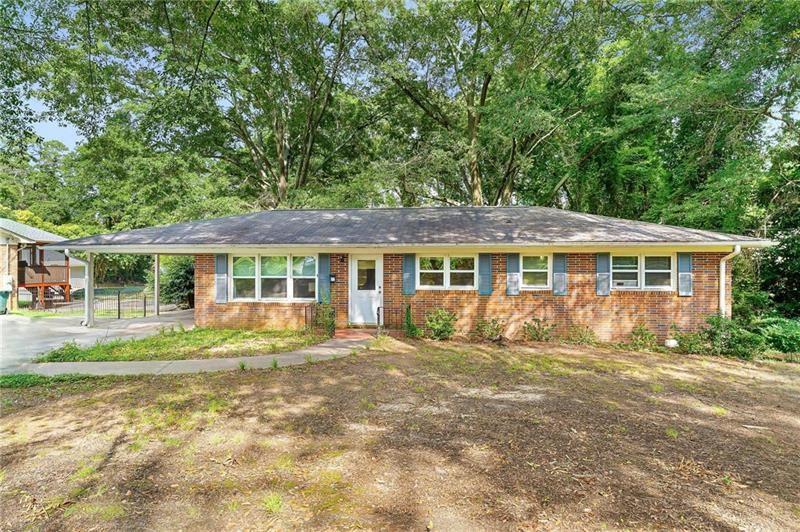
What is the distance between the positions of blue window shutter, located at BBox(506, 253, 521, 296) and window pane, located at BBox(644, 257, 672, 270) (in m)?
3.40

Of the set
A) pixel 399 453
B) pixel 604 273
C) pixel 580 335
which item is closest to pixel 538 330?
pixel 580 335

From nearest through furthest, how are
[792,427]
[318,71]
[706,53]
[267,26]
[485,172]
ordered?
[792,427] → [706,53] → [267,26] → [318,71] → [485,172]

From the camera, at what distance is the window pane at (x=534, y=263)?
10320mm

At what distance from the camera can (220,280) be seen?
35.8 ft

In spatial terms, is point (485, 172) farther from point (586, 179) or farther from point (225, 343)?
point (225, 343)

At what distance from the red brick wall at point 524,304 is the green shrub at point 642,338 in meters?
0.14

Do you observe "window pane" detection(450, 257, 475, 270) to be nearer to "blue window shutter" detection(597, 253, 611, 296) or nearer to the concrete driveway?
"blue window shutter" detection(597, 253, 611, 296)

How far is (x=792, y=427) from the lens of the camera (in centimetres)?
474

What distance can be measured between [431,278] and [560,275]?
3481mm

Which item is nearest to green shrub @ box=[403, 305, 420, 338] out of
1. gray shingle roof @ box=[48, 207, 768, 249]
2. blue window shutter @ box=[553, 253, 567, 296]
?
gray shingle roof @ box=[48, 207, 768, 249]

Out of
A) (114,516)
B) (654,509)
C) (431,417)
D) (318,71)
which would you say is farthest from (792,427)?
(318,71)

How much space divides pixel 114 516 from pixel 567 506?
140 inches

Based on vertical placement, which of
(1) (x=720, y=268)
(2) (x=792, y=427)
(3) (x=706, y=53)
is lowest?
(2) (x=792, y=427)

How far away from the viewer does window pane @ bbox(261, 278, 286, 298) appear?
36.2ft
